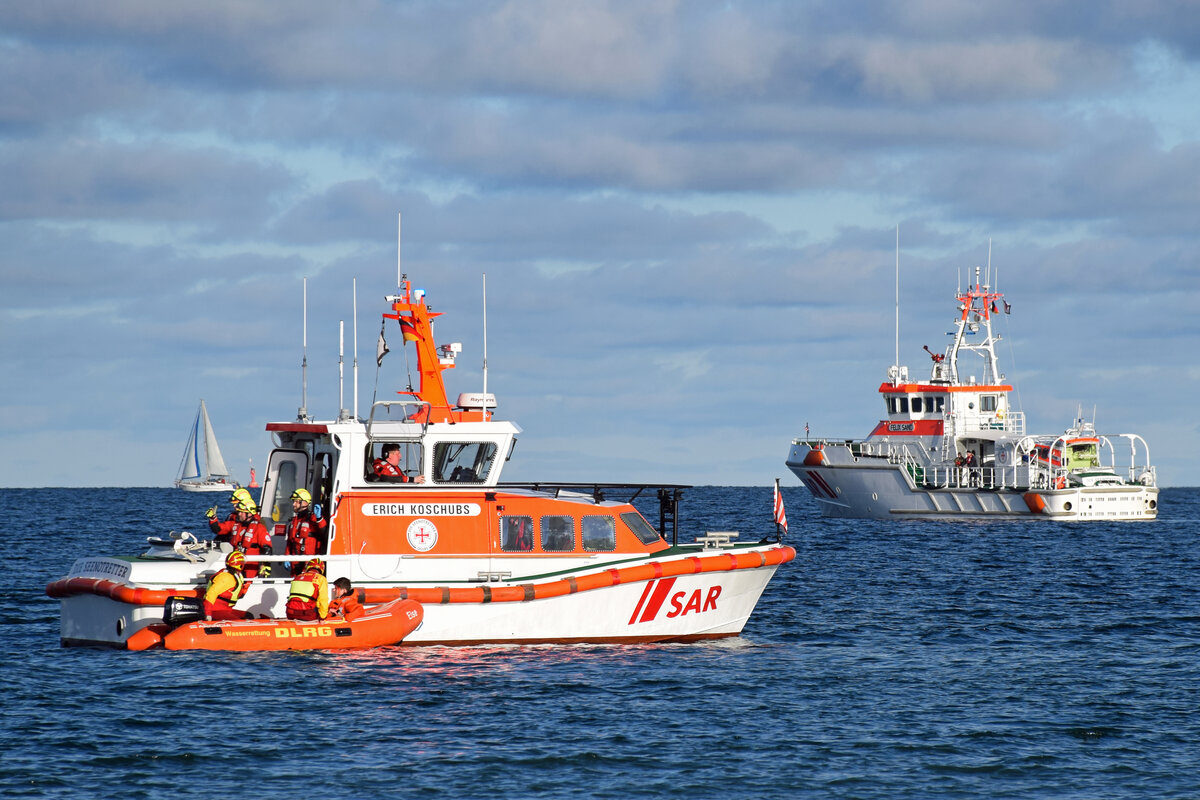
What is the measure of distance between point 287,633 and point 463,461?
363 centimetres

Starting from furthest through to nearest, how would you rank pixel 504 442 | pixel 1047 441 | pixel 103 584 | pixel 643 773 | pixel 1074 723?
1. pixel 1047 441
2. pixel 504 442
3. pixel 103 584
4. pixel 1074 723
5. pixel 643 773

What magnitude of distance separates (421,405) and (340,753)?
7.19 metres

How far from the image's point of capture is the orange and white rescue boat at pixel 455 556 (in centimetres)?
1842

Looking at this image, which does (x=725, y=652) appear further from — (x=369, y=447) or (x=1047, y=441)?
(x=1047, y=441)

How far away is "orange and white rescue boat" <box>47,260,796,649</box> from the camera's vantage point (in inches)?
725

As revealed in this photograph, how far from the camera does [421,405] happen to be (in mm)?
19797

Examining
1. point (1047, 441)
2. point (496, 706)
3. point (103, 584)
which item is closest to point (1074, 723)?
point (496, 706)

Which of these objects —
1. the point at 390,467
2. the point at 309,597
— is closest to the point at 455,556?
the point at 390,467

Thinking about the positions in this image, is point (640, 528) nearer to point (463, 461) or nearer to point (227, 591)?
point (463, 461)

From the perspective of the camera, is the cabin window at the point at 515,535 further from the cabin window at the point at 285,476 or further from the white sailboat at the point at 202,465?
the white sailboat at the point at 202,465

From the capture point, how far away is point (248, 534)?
18.7 meters

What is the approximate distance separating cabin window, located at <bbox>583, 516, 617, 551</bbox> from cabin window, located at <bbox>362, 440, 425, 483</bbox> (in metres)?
2.61

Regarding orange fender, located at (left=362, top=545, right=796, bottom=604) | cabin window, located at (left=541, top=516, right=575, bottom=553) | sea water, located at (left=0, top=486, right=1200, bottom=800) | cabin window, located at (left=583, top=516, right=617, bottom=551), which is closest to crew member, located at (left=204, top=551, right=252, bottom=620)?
sea water, located at (left=0, top=486, right=1200, bottom=800)

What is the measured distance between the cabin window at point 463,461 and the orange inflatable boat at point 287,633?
239cm
